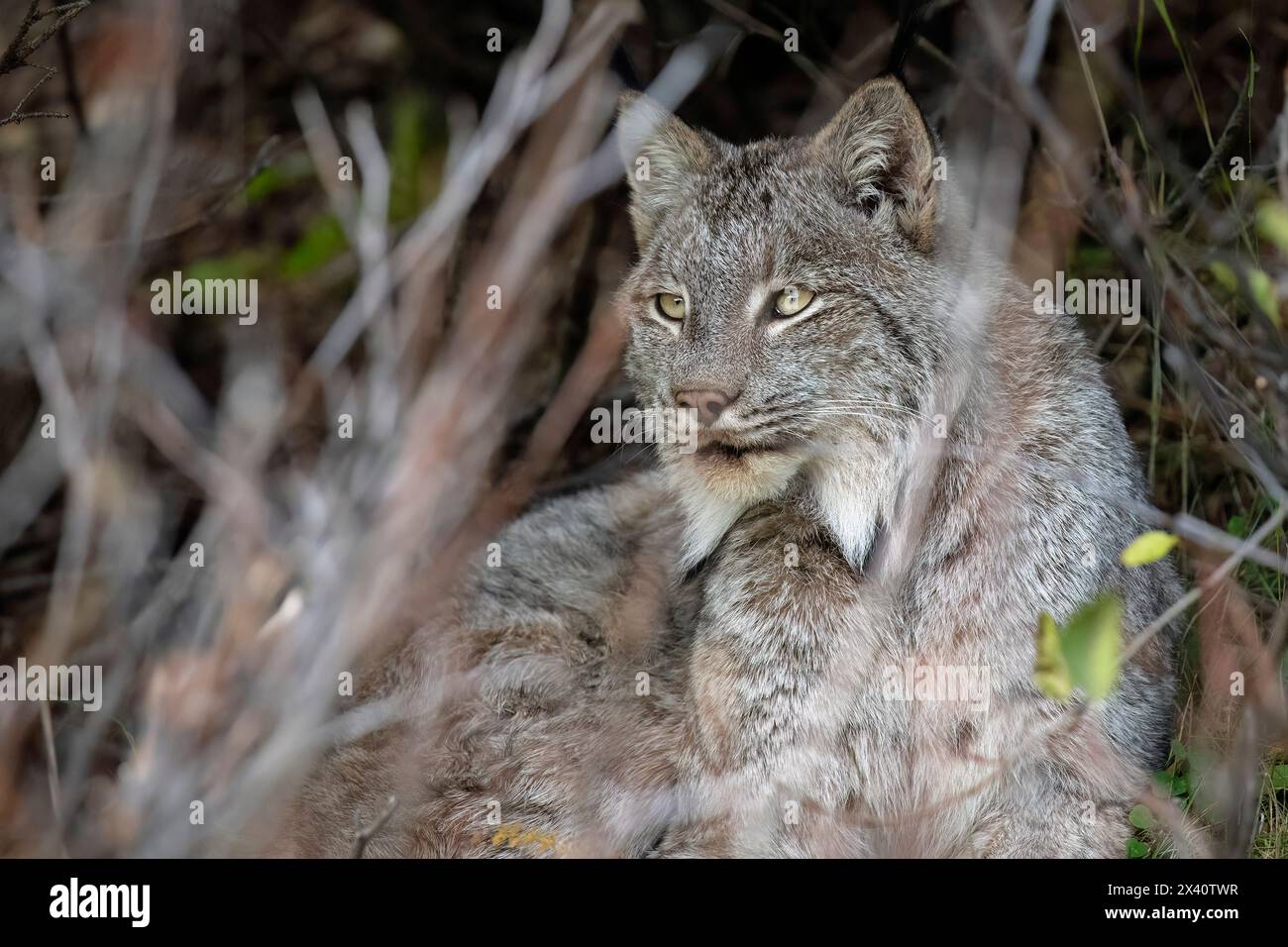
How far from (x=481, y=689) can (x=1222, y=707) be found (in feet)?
8.36

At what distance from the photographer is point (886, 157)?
174 inches

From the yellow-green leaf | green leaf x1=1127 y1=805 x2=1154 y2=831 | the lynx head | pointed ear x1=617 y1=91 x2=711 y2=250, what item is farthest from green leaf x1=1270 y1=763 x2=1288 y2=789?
pointed ear x1=617 y1=91 x2=711 y2=250

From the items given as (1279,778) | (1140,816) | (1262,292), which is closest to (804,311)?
(1262,292)

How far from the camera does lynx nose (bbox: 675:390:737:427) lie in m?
4.14

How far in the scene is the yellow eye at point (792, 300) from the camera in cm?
436

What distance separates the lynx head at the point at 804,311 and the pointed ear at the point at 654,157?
28 centimetres

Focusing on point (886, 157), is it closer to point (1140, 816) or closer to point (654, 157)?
point (654, 157)

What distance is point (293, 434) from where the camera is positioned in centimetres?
802

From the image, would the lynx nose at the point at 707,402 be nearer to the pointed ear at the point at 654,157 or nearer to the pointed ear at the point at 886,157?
the pointed ear at the point at 886,157

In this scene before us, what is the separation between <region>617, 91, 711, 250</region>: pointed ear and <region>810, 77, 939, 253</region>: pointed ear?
53 centimetres

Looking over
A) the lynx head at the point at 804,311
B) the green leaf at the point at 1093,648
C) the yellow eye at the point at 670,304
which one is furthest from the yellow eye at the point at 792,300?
the green leaf at the point at 1093,648
